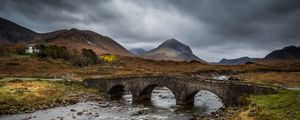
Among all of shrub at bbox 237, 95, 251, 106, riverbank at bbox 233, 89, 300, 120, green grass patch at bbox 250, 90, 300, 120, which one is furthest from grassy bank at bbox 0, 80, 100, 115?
green grass patch at bbox 250, 90, 300, 120

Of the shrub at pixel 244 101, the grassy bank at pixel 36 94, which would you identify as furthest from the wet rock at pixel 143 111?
the shrub at pixel 244 101

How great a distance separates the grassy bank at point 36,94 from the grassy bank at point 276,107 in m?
35.0

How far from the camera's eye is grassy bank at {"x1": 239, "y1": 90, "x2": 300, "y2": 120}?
26884 mm

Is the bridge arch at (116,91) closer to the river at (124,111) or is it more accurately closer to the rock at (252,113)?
the river at (124,111)

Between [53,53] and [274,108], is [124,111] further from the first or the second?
[53,53]

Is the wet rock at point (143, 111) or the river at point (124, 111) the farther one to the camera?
the wet rock at point (143, 111)

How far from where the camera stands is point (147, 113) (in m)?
46.9

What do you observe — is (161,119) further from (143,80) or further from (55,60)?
(55,60)

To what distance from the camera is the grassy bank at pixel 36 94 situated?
1980 inches

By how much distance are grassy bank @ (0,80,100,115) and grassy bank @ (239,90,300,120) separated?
35.0 m

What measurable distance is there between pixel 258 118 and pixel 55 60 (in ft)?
386

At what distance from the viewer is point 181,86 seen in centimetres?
5275

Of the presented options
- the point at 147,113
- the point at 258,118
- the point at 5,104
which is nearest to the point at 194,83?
the point at 147,113

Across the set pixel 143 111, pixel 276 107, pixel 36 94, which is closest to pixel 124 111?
pixel 143 111
